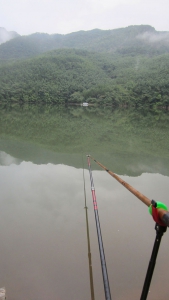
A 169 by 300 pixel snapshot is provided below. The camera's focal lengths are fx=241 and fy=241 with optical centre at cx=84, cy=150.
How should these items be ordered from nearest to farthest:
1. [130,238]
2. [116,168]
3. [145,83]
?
[130,238] → [116,168] → [145,83]

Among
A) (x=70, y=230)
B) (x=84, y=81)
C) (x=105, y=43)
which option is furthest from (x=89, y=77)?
(x=70, y=230)

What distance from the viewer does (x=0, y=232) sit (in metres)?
3.38

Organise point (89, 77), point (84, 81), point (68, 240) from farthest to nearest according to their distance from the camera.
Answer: point (89, 77) < point (84, 81) < point (68, 240)

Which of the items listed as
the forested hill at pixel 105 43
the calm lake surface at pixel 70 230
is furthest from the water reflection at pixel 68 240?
the forested hill at pixel 105 43

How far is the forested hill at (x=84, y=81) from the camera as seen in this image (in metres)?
52.8

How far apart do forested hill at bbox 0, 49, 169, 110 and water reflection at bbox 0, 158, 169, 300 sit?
45.3 meters

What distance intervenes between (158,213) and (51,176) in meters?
4.81

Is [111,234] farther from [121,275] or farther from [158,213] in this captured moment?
[158,213]

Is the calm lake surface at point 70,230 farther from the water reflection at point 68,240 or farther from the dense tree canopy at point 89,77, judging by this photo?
the dense tree canopy at point 89,77

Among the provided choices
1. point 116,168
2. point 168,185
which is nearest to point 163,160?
point 116,168

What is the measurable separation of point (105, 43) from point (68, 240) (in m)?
157

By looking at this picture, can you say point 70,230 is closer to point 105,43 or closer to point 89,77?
point 89,77

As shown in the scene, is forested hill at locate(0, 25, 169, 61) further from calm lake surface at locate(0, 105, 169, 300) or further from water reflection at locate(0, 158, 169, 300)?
water reflection at locate(0, 158, 169, 300)

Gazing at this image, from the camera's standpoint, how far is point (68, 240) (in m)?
3.21
